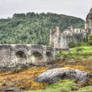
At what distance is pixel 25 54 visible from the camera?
46750 mm

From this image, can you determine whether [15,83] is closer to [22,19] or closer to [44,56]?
[44,56]

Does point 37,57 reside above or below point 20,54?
A: below

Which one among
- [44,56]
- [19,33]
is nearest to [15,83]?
[44,56]

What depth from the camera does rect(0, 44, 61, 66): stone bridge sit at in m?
40.9

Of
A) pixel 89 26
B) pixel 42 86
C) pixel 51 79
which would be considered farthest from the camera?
pixel 89 26

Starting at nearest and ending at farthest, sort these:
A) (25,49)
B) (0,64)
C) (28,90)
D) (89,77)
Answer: (28,90) < (89,77) < (0,64) < (25,49)

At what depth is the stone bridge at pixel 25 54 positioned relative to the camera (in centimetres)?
4085

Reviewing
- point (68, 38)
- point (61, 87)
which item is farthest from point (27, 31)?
point (61, 87)

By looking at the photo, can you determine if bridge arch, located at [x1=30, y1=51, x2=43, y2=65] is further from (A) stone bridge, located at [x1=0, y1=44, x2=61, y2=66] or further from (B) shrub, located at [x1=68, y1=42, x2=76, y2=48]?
(B) shrub, located at [x1=68, y1=42, x2=76, y2=48]

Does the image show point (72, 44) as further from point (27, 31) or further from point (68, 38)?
point (27, 31)

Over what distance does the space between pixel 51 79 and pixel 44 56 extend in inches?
1220

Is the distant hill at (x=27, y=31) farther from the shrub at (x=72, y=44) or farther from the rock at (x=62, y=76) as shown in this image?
the rock at (x=62, y=76)

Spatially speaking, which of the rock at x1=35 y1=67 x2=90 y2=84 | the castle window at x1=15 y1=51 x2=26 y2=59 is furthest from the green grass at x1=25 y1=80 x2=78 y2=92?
the castle window at x1=15 y1=51 x2=26 y2=59

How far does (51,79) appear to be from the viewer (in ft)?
72.0
